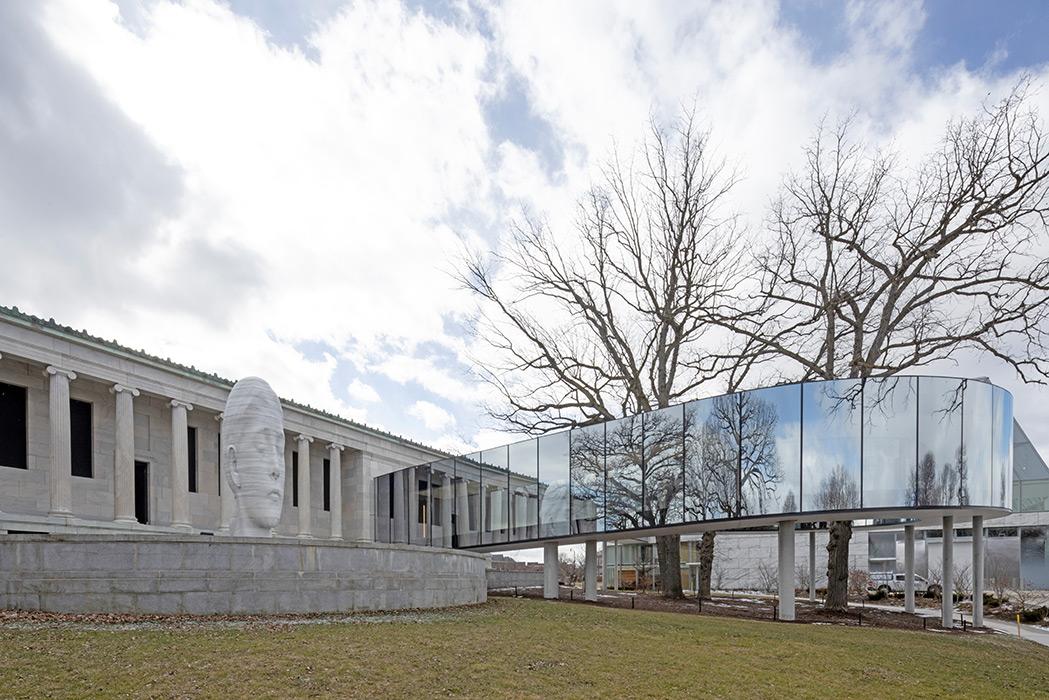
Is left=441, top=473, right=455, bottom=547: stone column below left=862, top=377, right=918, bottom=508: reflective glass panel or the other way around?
below

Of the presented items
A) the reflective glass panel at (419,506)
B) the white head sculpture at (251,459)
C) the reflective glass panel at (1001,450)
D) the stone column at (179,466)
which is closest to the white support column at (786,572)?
the reflective glass panel at (1001,450)

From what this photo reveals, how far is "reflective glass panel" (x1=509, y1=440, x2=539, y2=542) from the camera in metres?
28.6

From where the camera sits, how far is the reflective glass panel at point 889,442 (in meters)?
22.4

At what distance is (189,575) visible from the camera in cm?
1468

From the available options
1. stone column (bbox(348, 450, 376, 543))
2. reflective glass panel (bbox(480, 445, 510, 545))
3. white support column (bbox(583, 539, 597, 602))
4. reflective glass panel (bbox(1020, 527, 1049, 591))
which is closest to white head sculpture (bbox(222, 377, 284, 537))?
reflective glass panel (bbox(480, 445, 510, 545))

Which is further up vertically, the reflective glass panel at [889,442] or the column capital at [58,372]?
the column capital at [58,372]

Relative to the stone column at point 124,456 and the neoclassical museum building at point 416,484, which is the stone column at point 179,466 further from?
the stone column at point 124,456

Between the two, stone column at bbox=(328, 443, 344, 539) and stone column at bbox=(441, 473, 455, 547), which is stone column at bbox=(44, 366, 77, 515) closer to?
stone column at bbox=(441, 473, 455, 547)

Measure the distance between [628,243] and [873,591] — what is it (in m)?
32.2

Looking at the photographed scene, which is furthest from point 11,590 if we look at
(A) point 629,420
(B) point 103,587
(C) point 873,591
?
(C) point 873,591

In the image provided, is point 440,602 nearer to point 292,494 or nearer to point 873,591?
point 292,494

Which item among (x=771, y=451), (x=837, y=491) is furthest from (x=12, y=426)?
(x=837, y=491)

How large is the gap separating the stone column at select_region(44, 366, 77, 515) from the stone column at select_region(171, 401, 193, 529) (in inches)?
184

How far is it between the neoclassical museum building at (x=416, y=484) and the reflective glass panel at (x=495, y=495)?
3.2 inches
